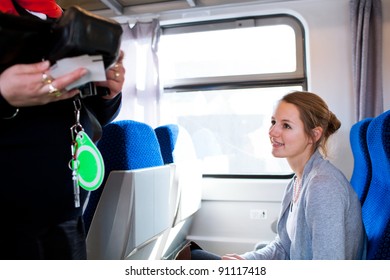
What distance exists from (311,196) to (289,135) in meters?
0.31

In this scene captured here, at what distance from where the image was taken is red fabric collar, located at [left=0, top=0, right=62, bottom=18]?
612mm

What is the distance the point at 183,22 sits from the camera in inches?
116

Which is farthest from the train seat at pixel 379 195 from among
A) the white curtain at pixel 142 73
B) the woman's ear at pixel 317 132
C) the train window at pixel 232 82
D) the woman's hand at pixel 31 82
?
the white curtain at pixel 142 73

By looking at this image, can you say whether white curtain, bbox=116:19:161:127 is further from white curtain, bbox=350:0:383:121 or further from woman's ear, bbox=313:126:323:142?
woman's ear, bbox=313:126:323:142

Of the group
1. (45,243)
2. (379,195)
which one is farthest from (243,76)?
(45,243)

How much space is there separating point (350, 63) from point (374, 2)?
435 mm

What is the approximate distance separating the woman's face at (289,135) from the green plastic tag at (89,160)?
33.3 inches

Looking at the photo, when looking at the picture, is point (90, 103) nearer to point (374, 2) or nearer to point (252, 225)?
point (252, 225)

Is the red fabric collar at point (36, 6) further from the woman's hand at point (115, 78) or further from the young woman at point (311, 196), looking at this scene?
the young woman at point (311, 196)

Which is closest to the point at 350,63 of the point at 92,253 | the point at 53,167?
the point at 92,253

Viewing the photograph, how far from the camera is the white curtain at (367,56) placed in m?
2.39

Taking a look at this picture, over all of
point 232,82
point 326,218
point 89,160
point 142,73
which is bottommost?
point 326,218

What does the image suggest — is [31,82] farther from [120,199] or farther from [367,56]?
[367,56]

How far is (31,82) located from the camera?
514 millimetres
